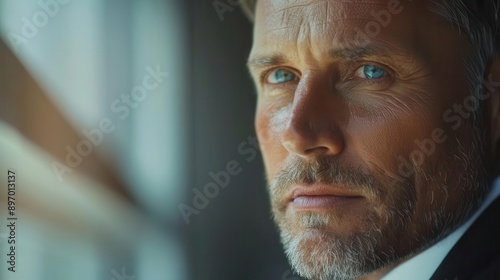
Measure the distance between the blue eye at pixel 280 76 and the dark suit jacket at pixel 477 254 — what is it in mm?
307

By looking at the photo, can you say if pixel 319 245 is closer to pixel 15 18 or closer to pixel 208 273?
pixel 208 273

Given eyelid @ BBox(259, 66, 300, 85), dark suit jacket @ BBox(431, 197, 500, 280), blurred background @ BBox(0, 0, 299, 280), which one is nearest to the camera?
dark suit jacket @ BBox(431, 197, 500, 280)

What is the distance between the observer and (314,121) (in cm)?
82

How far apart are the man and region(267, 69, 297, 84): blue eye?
5cm

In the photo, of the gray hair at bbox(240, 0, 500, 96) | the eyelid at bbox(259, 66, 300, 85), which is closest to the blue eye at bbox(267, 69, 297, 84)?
the eyelid at bbox(259, 66, 300, 85)

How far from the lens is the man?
821 mm

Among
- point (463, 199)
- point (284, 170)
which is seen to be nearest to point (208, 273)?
point (284, 170)

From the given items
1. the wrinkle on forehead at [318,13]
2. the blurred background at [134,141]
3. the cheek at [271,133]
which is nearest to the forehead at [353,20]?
the wrinkle on forehead at [318,13]

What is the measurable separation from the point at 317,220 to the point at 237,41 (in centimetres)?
39

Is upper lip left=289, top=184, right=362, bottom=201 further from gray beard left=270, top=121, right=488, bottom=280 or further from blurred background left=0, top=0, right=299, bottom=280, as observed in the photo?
blurred background left=0, top=0, right=299, bottom=280

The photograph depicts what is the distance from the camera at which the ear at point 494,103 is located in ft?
2.80

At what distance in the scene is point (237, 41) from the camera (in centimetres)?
110

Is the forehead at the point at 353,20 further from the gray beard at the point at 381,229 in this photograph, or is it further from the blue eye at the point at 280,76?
Answer: the gray beard at the point at 381,229

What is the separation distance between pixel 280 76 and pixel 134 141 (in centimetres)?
30
